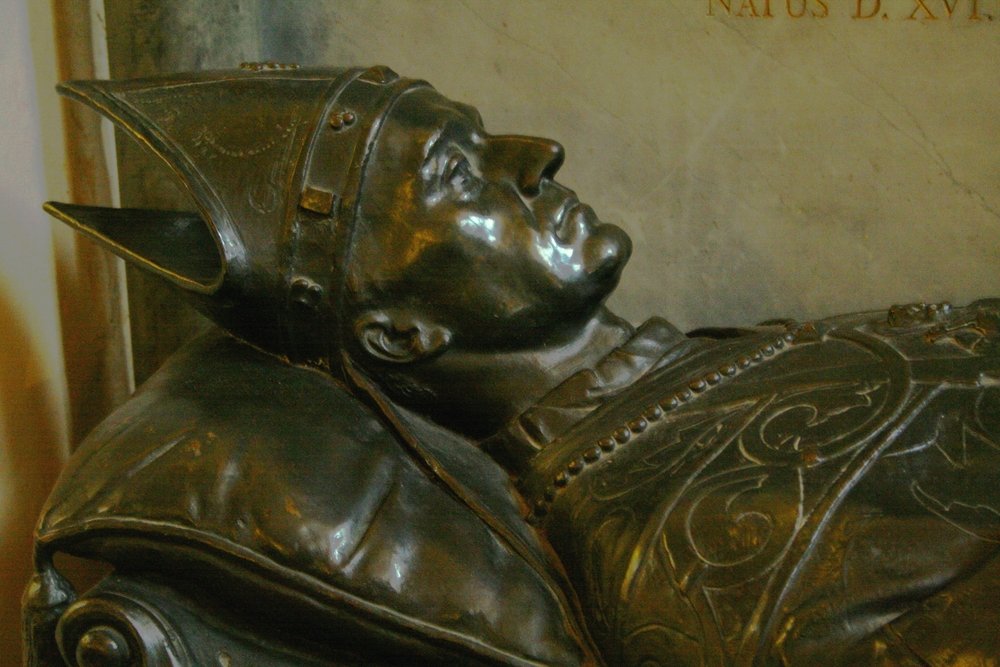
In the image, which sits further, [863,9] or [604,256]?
[863,9]

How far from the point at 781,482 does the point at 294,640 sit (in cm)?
66

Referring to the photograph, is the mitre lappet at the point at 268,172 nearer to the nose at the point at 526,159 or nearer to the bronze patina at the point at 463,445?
the bronze patina at the point at 463,445

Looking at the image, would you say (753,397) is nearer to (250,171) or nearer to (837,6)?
(250,171)

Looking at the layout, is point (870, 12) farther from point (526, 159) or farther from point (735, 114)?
point (526, 159)

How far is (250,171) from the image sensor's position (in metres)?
1.48

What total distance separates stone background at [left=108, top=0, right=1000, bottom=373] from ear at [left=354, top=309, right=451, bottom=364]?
68 cm

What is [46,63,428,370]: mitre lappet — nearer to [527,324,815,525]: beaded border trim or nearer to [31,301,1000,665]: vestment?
[31,301,1000,665]: vestment

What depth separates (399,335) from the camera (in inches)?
59.8

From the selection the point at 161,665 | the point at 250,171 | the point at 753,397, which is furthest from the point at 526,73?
the point at 161,665

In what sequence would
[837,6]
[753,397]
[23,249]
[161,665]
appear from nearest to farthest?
[161,665], [753,397], [23,249], [837,6]

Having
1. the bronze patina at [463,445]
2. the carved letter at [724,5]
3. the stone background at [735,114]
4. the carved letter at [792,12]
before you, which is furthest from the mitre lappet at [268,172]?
the carved letter at [792,12]

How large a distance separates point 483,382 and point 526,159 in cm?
34

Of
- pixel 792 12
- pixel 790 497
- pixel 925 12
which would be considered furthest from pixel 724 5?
pixel 790 497

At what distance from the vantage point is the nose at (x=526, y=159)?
1.54m
